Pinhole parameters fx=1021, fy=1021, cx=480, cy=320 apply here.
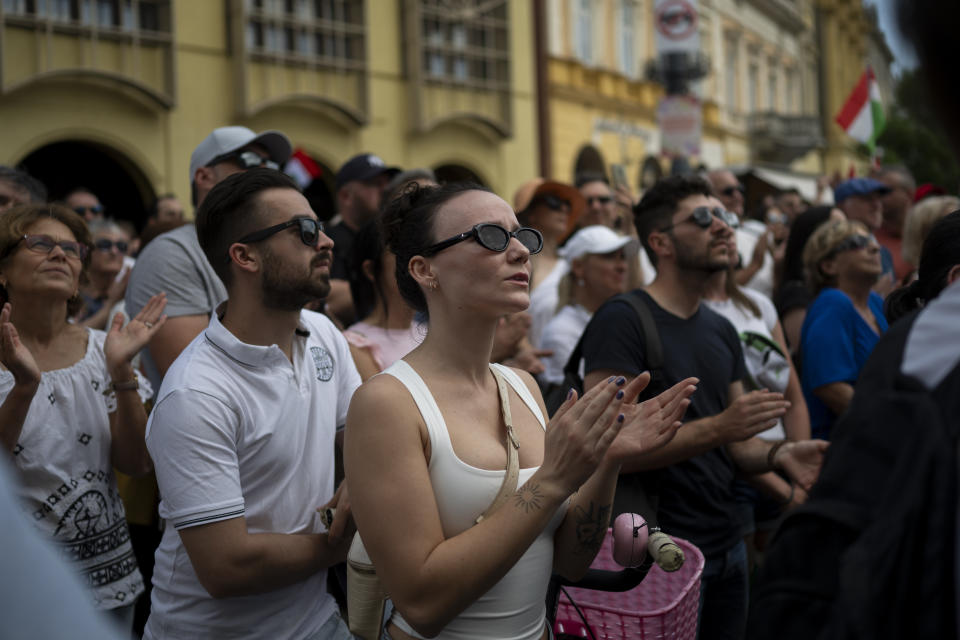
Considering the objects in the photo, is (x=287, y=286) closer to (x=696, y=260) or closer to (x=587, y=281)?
(x=696, y=260)

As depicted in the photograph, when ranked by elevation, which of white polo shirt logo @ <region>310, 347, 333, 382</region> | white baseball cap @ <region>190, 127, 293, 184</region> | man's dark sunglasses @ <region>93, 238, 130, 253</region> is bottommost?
white polo shirt logo @ <region>310, 347, 333, 382</region>

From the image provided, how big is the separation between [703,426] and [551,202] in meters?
3.71

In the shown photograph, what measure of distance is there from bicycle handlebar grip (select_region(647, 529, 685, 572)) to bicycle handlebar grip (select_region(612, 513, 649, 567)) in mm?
25

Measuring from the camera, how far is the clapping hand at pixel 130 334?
3.25 m

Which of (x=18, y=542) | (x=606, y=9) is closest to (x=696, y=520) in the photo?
(x=18, y=542)

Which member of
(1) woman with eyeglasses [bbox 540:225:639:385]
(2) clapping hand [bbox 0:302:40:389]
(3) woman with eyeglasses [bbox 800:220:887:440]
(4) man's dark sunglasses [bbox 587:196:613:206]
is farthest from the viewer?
(4) man's dark sunglasses [bbox 587:196:613:206]

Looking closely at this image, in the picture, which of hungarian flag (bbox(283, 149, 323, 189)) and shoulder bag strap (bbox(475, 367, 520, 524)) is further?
hungarian flag (bbox(283, 149, 323, 189))

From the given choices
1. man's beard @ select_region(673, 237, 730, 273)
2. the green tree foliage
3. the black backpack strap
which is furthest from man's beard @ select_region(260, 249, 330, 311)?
the green tree foliage

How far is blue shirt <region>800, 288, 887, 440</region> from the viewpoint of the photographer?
4.54 m

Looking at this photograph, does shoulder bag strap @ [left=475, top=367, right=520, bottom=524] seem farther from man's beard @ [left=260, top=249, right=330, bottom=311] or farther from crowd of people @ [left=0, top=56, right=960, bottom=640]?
man's beard @ [left=260, top=249, right=330, bottom=311]

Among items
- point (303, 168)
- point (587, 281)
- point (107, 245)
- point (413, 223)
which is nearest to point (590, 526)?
point (413, 223)

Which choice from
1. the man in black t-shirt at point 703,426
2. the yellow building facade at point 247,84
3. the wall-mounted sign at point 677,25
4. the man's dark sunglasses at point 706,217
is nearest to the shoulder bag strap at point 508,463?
the man in black t-shirt at point 703,426

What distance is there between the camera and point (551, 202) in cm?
686

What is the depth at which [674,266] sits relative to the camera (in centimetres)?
400
